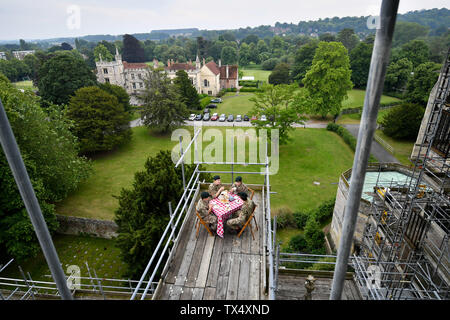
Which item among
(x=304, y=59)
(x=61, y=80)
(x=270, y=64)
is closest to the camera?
(x=61, y=80)

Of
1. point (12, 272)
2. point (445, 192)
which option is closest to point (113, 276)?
point (12, 272)

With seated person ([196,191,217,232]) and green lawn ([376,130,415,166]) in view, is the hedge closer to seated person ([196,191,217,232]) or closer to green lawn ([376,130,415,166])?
green lawn ([376,130,415,166])

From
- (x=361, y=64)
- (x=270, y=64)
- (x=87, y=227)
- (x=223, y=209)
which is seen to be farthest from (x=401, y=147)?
(x=270, y=64)

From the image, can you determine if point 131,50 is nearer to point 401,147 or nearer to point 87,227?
point 87,227

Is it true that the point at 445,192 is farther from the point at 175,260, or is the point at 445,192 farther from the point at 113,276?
the point at 113,276

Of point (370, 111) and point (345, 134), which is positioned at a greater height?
point (370, 111)

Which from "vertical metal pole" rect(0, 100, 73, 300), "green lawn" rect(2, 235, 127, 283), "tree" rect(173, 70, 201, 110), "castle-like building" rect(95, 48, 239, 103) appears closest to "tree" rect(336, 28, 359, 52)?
"castle-like building" rect(95, 48, 239, 103)
